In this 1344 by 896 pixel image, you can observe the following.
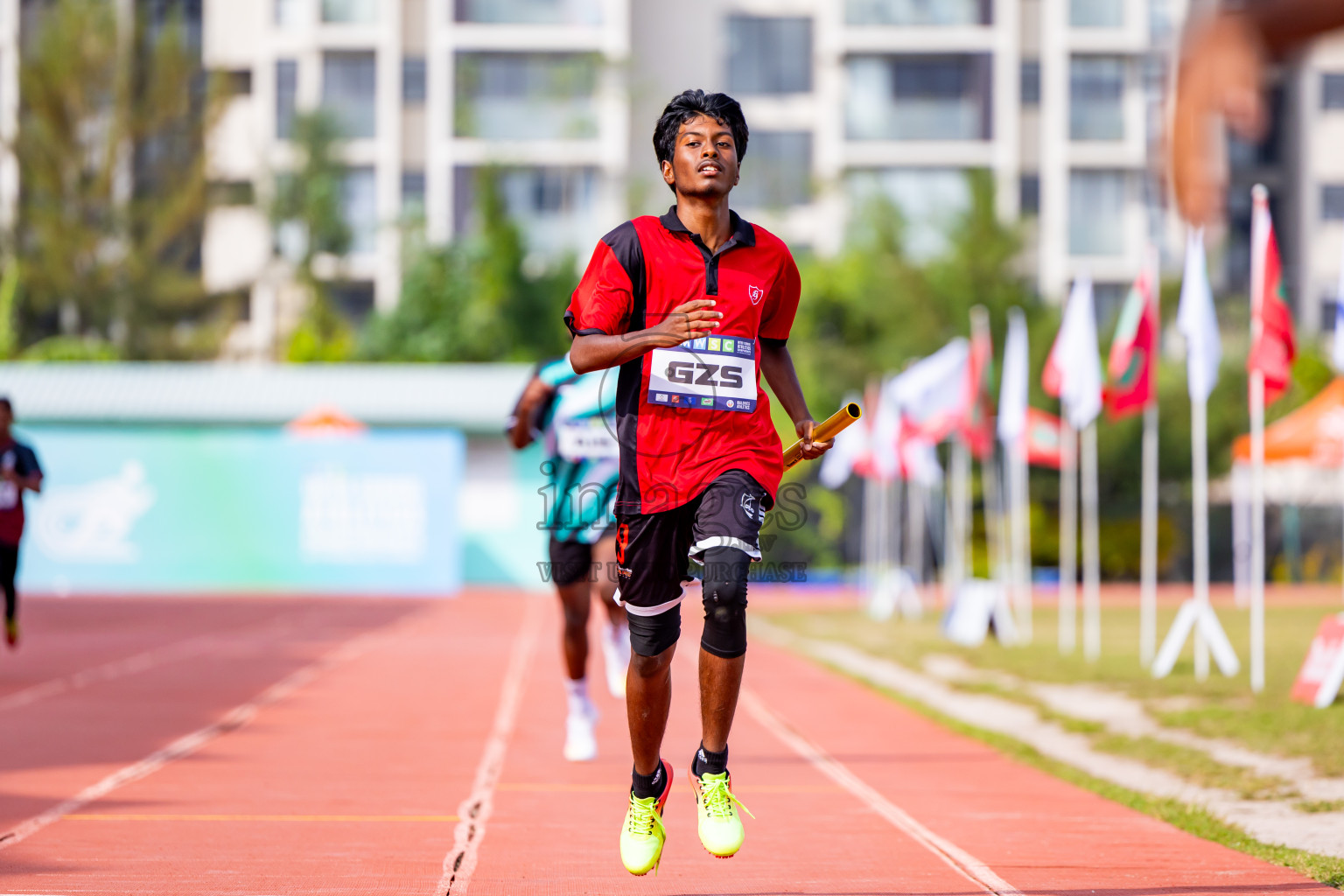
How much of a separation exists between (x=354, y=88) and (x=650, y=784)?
48080 millimetres

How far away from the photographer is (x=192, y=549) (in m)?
29.3

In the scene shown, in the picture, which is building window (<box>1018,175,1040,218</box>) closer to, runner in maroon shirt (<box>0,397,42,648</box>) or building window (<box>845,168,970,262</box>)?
building window (<box>845,168,970,262</box>)

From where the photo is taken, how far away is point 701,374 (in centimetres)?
506

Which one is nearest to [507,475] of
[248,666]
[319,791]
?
[248,666]

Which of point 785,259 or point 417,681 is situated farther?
point 417,681

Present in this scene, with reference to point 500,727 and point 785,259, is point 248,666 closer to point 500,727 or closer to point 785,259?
point 500,727

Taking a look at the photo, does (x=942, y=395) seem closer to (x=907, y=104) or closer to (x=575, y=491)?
(x=575, y=491)

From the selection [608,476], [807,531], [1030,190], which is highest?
[1030,190]

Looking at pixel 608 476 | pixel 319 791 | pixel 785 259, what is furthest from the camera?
pixel 608 476

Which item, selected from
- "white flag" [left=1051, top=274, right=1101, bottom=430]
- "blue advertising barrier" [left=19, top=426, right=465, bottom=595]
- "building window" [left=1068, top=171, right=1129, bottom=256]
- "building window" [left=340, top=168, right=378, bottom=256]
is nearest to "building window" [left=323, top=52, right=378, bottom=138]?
"building window" [left=340, top=168, right=378, bottom=256]

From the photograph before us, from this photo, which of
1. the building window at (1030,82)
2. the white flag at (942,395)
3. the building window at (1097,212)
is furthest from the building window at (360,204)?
the white flag at (942,395)

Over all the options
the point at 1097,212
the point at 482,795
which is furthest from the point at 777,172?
the point at 482,795

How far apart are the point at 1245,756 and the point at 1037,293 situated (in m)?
32.4

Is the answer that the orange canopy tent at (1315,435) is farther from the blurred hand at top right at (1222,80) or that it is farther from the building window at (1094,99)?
the building window at (1094,99)
